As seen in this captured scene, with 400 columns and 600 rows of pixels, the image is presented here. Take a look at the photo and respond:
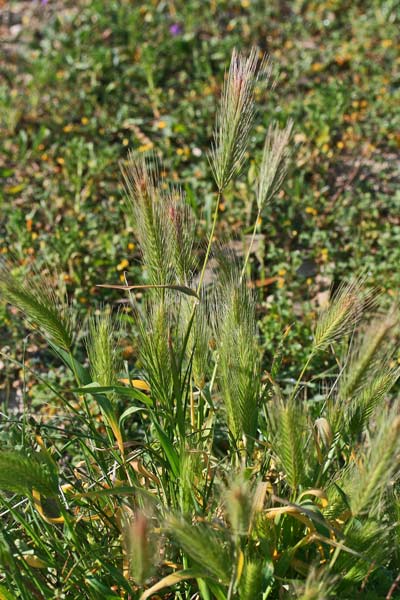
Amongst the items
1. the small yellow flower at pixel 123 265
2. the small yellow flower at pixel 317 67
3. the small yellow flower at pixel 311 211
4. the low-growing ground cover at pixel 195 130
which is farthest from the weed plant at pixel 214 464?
the small yellow flower at pixel 317 67

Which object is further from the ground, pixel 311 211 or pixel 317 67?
pixel 317 67

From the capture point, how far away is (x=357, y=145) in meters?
4.12

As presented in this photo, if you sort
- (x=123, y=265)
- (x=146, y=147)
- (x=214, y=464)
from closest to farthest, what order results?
(x=214, y=464) < (x=123, y=265) < (x=146, y=147)

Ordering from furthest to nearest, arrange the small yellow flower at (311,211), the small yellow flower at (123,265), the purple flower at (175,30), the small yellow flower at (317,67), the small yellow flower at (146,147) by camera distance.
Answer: the purple flower at (175,30)
the small yellow flower at (317,67)
the small yellow flower at (146,147)
the small yellow flower at (311,211)
the small yellow flower at (123,265)

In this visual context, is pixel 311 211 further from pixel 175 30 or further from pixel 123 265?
pixel 175 30

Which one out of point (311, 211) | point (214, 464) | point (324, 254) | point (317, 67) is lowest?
point (214, 464)

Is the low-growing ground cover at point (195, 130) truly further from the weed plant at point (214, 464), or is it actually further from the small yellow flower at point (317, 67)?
the weed plant at point (214, 464)

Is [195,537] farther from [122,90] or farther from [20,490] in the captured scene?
[122,90]

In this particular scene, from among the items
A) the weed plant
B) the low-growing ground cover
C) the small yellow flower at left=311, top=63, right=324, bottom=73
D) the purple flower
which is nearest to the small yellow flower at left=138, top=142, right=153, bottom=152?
the low-growing ground cover

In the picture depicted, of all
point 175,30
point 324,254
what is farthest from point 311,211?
point 175,30

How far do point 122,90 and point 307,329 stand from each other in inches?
82.2

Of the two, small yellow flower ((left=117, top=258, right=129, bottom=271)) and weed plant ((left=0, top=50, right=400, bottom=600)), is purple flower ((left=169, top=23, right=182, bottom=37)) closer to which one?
small yellow flower ((left=117, top=258, right=129, bottom=271))

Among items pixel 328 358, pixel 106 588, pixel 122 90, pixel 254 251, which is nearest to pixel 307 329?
pixel 328 358

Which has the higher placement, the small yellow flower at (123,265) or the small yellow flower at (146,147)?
the small yellow flower at (146,147)
